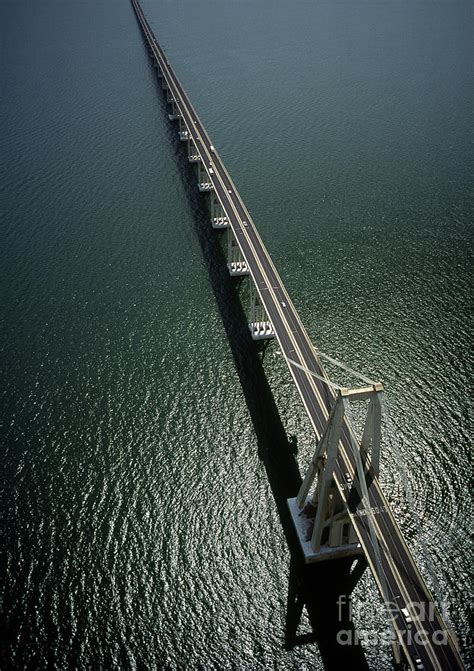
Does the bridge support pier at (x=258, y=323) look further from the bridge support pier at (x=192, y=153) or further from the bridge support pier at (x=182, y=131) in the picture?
the bridge support pier at (x=182, y=131)

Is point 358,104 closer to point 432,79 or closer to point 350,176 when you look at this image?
point 432,79

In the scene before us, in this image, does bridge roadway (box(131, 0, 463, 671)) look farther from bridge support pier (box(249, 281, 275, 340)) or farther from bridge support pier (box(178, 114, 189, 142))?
bridge support pier (box(178, 114, 189, 142))

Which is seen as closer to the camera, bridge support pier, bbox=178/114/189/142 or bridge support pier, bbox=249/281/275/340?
bridge support pier, bbox=249/281/275/340

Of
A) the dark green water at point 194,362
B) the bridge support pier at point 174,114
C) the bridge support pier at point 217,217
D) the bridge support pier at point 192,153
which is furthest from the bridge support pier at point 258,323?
the bridge support pier at point 174,114

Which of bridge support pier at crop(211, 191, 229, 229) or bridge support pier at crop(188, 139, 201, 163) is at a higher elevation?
bridge support pier at crop(188, 139, 201, 163)

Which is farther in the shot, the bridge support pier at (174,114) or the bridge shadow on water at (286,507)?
the bridge support pier at (174,114)

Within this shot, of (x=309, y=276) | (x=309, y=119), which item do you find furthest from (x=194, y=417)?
(x=309, y=119)

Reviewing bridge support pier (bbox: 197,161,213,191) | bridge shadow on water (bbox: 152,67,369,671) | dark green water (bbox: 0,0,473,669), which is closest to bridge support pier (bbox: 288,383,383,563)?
bridge shadow on water (bbox: 152,67,369,671)
